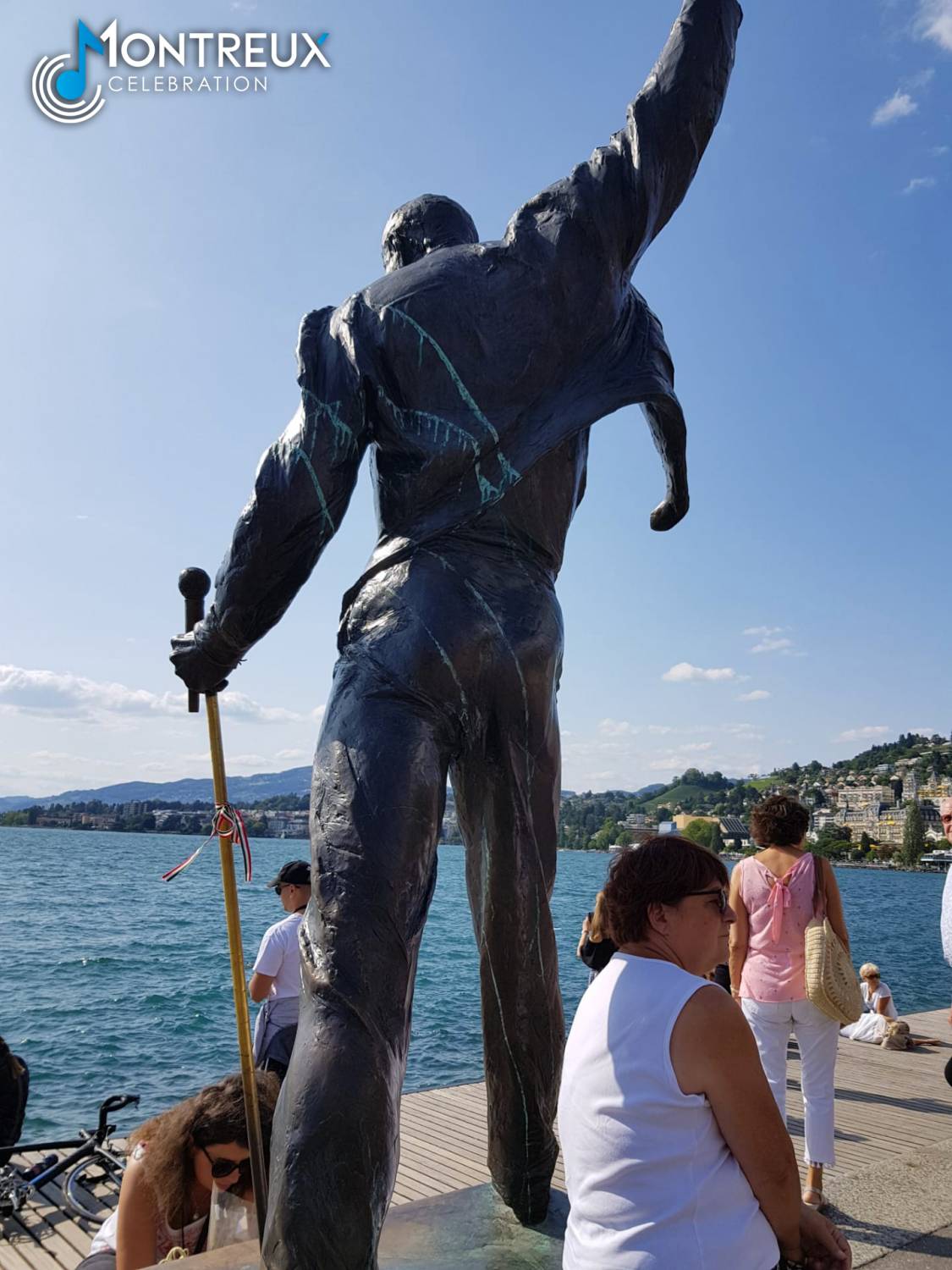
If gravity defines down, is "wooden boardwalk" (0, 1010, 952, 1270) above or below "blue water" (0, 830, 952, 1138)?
above

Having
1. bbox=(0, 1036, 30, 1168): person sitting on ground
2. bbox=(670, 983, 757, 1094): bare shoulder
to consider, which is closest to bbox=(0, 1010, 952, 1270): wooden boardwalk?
bbox=(0, 1036, 30, 1168): person sitting on ground

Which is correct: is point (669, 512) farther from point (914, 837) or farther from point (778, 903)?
point (914, 837)

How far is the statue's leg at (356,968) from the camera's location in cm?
232

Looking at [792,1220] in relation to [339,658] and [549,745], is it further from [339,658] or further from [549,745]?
[339,658]

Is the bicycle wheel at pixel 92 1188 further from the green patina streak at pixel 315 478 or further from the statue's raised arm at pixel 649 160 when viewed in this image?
the statue's raised arm at pixel 649 160

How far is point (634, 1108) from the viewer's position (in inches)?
80.9

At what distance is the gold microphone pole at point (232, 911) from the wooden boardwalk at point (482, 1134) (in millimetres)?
2348

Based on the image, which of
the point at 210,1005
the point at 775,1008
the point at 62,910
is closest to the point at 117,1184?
the point at 775,1008

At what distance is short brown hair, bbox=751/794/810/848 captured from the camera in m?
5.83

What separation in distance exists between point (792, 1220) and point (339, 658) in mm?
1694

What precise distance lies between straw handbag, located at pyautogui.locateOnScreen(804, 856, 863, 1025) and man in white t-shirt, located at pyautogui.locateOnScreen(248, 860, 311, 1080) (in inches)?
113

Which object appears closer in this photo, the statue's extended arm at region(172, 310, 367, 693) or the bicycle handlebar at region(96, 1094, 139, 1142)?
the statue's extended arm at region(172, 310, 367, 693)

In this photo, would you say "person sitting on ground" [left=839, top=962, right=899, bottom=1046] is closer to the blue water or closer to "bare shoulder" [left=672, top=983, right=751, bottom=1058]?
the blue water

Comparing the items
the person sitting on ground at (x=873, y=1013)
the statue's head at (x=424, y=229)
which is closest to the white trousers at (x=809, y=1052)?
the statue's head at (x=424, y=229)
